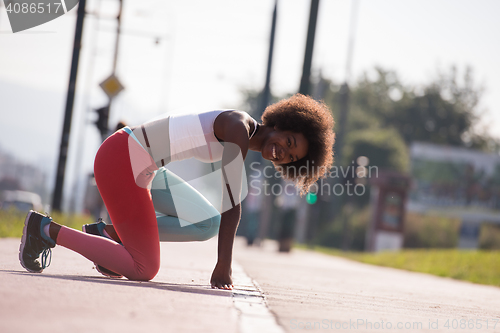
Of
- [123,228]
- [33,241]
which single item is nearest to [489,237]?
[123,228]

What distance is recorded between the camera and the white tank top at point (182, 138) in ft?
12.5

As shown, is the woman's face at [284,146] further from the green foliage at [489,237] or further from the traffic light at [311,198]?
the green foliage at [489,237]

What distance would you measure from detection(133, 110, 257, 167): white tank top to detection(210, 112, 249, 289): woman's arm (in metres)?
0.09

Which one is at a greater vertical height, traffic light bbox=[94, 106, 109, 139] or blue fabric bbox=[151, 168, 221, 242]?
traffic light bbox=[94, 106, 109, 139]

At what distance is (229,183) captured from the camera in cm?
376

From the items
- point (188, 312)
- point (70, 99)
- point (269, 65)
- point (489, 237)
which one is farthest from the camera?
point (489, 237)

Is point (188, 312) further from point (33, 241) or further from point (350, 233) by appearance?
point (350, 233)

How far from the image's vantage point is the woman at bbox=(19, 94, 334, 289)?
3709mm

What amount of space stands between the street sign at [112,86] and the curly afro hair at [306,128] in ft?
27.2

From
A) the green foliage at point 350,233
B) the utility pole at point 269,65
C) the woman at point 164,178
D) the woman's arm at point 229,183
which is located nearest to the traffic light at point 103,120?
the woman at point 164,178

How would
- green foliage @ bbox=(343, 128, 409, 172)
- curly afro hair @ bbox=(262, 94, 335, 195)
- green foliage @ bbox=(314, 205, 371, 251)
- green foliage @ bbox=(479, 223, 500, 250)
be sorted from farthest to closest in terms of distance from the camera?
1. green foliage @ bbox=(343, 128, 409, 172)
2. green foliage @ bbox=(314, 205, 371, 251)
3. green foliage @ bbox=(479, 223, 500, 250)
4. curly afro hair @ bbox=(262, 94, 335, 195)

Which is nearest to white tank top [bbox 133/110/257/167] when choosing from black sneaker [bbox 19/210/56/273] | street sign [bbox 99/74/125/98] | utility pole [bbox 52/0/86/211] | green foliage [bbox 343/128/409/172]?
black sneaker [bbox 19/210/56/273]

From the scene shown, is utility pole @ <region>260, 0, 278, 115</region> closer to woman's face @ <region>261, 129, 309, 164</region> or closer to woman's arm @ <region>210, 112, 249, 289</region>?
woman's face @ <region>261, 129, 309, 164</region>

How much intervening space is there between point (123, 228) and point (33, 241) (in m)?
0.54
